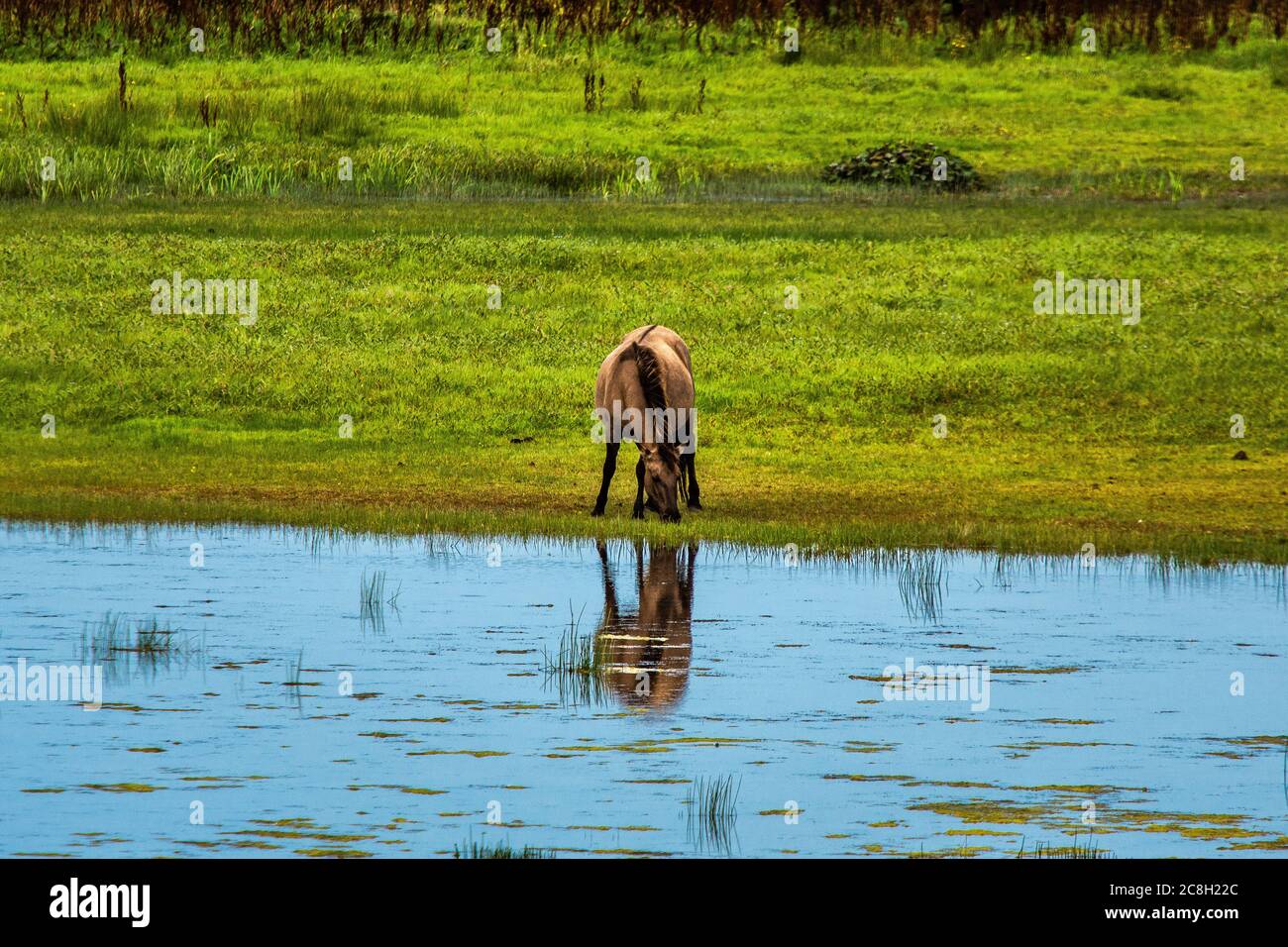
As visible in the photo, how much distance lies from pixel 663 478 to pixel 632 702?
7.51 m

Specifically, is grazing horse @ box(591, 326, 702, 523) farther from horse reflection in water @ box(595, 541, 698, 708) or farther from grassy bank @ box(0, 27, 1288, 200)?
grassy bank @ box(0, 27, 1288, 200)

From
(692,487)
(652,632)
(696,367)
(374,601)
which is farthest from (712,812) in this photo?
(696,367)

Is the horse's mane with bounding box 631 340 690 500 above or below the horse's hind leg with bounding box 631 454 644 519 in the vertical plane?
above

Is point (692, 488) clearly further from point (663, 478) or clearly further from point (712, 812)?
point (712, 812)

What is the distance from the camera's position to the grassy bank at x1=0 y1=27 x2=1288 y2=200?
1615 inches

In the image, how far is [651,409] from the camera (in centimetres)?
2119

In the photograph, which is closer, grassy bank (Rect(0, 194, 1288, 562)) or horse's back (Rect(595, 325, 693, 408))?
horse's back (Rect(595, 325, 693, 408))

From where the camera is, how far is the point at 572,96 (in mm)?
44938

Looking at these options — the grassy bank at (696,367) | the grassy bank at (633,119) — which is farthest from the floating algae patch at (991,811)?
the grassy bank at (633,119)

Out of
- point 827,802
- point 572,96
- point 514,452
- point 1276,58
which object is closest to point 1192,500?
point 514,452

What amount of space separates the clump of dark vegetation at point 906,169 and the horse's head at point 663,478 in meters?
20.5

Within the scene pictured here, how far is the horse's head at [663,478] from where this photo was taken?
70.1 ft

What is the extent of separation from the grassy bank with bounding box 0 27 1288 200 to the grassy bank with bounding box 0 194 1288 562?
2.18 meters

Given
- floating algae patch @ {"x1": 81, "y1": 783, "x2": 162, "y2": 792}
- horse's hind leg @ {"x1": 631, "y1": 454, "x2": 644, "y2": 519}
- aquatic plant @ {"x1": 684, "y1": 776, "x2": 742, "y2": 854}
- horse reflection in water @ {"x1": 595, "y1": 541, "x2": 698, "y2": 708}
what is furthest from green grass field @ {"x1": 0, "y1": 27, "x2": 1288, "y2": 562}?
floating algae patch @ {"x1": 81, "y1": 783, "x2": 162, "y2": 792}
